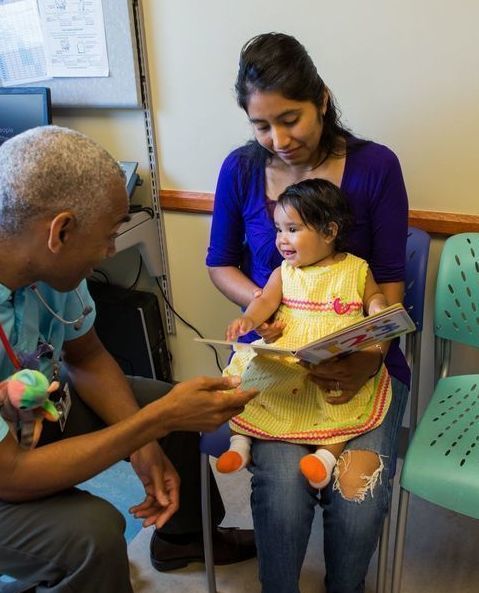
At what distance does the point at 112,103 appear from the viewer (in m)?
1.88

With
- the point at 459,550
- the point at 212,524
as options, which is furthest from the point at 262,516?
the point at 459,550

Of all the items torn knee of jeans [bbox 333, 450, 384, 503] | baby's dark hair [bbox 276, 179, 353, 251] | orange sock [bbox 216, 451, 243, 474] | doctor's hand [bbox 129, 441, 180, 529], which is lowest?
doctor's hand [bbox 129, 441, 180, 529]

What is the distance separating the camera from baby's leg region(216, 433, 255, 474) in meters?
1.16

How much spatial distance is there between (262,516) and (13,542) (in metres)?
0.46

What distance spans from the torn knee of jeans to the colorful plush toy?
556mm

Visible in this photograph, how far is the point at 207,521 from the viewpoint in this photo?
1.38m

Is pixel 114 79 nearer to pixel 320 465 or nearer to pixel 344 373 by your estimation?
pixel 344 373

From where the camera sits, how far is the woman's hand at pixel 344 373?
1.21m

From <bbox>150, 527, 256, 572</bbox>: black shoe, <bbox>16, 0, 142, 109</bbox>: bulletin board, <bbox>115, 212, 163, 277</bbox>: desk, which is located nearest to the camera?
<bbox>150, 527, 256, 572</bbox>: black shoe

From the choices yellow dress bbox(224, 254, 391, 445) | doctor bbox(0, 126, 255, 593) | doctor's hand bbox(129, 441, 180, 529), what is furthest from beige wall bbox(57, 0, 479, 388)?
doctor's hand bbox(129, 441, 180, 529)

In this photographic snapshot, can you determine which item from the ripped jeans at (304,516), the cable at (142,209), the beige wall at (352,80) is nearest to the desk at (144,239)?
the cable at (142,209)

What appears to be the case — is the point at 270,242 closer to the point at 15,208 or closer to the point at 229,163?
the point at 229,163

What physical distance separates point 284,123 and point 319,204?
19 cm

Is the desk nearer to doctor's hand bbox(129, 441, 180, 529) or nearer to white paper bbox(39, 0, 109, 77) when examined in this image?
white paper bbox(39, 0, 109, 77)
